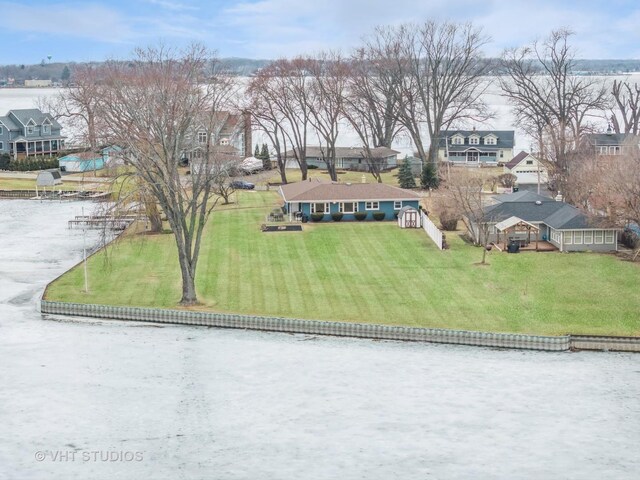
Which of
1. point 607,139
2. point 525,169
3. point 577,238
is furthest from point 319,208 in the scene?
point 607,139

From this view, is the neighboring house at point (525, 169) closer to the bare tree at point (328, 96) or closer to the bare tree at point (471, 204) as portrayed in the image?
the bare tree at point (328, 96)

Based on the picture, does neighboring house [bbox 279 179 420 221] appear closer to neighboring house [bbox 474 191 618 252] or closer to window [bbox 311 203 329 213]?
window [bbox 311 203 329 213]

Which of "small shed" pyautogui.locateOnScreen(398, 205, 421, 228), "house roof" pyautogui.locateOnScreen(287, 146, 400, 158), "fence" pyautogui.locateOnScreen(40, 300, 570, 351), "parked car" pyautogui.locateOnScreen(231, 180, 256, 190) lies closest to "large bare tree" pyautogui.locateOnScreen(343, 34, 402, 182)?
"house roof" pyautogui.locateOnScreen(287, 146, 400, 158)

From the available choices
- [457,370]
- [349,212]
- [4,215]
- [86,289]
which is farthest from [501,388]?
[4,215]

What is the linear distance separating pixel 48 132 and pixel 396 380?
95130 millimetres

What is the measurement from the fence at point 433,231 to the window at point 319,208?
25.6 feet

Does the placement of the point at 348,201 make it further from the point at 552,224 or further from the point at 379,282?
the point at 379,282

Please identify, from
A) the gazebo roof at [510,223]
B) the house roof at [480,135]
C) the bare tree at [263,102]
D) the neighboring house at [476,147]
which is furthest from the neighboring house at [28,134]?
the gazebo roof at [510,223]

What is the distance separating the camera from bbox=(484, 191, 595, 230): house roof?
60.1 meters

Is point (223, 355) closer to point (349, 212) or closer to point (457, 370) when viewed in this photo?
point (457, 370)

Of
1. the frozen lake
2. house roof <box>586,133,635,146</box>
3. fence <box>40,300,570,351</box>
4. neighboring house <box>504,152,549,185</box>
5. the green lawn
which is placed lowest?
the frozen lake

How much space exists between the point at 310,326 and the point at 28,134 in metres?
85.6

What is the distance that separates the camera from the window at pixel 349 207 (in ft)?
236

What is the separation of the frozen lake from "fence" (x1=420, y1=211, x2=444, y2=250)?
19965 millimetres
